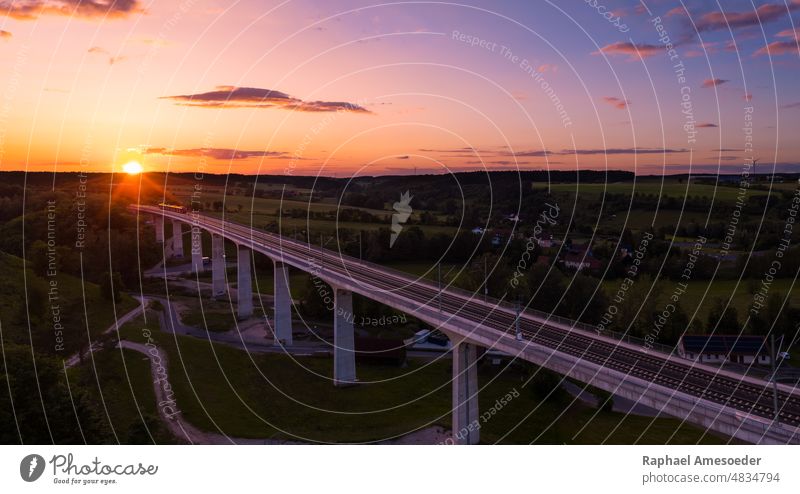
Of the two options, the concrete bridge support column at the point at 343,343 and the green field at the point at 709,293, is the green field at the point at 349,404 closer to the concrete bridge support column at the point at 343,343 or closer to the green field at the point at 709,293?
Answer: the concrete bridge support column at the point at 343,343

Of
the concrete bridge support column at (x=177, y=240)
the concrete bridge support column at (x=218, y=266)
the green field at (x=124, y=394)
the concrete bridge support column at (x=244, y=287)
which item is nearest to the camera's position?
the green field at (x=124, y=394)

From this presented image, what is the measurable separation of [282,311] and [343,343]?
39.9 ft

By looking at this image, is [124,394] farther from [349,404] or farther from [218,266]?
[218,266]

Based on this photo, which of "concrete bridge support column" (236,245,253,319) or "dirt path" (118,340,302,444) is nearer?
"dirt path" (118,340,302,444)

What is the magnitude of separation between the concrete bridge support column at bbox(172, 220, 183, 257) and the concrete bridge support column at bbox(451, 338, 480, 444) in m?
82.5

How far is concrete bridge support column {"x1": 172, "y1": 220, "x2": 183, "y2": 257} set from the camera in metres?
110

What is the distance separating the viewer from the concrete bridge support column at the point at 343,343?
166 ft

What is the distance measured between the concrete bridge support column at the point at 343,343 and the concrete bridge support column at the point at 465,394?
1387cm

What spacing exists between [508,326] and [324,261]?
1122 inches

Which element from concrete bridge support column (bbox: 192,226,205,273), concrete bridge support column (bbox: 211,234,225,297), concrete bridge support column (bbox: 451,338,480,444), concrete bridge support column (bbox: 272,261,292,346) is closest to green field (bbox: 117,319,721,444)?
concrete bridge support column (bbox: 451,338,480,444)

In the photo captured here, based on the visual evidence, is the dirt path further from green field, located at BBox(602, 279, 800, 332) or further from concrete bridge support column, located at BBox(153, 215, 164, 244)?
concrete bridge support column, located at BBox(153, 215, 164, 244)

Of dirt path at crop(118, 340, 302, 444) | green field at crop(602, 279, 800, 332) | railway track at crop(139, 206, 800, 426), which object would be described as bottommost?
dirt path at crop(118, 340, 302, 444)

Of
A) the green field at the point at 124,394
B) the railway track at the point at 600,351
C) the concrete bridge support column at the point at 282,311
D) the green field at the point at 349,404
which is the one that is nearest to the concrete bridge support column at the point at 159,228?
the concrete bridge support column at the point at 282,311
